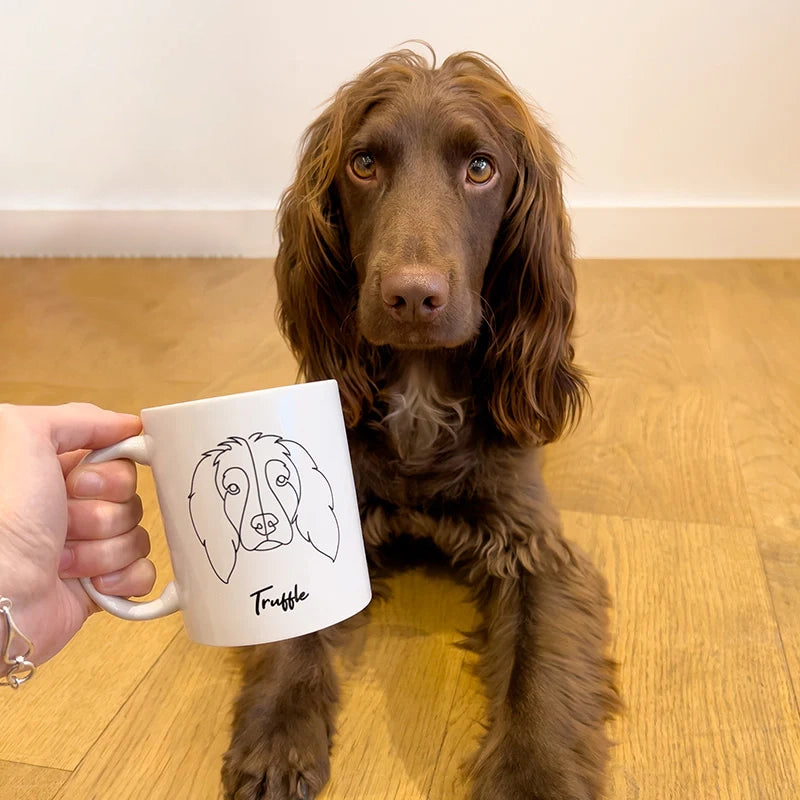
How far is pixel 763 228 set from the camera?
330 centimetres

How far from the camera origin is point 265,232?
3.55 meters

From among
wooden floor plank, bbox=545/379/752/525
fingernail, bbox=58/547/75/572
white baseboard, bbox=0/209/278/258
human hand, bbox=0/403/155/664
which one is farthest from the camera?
white baseboard, bbox=0/209/278/258

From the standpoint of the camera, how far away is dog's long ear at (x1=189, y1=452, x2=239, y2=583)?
26.5 inches

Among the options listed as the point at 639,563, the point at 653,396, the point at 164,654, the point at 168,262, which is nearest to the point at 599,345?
the point at 653,396

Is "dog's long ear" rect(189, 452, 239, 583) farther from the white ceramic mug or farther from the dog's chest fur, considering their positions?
the dog's chest fur

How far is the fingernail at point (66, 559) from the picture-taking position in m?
0.87

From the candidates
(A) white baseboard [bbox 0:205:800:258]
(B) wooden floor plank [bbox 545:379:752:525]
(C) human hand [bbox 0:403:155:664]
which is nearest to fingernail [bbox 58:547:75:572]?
(C) human hand [bbox 0:403:155:664]

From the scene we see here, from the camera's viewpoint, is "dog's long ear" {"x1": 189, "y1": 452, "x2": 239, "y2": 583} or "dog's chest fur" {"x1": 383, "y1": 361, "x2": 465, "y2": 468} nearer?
"dog's long ear" {"x1": 189, "y1": 452, "x2": 239, "y2": 583}

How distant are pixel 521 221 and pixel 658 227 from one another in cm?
Result: 230

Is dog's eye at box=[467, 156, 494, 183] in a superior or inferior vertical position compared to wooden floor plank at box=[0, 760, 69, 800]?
superior

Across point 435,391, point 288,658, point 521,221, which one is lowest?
point 288,658

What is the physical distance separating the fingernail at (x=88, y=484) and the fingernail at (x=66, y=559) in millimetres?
108

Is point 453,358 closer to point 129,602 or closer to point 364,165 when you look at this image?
point 364,165

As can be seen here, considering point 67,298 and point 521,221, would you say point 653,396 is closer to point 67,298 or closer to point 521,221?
point 521,221
